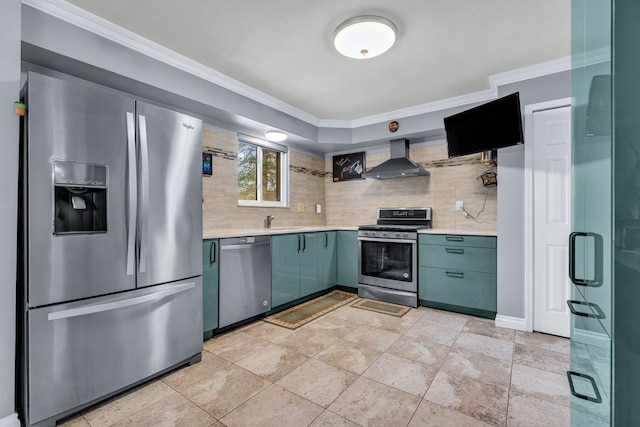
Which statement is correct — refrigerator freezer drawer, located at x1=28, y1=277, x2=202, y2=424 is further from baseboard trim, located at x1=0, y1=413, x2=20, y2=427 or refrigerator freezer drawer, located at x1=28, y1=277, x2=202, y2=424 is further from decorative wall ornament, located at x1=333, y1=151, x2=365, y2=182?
decorative wall ornament, located at x1=333, y1=151, x2=365, y2=182

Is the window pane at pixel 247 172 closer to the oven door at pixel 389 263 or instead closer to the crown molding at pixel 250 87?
the crown molding at pixel 250 87

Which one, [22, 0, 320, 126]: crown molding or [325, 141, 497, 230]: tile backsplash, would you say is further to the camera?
[325, 141, 497, 230]: tile backsplash

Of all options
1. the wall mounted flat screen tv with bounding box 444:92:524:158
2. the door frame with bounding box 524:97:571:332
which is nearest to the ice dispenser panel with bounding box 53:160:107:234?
the wall mounted flat screen tv with bounding box 444:92:524:158

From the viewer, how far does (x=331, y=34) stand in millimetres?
2285

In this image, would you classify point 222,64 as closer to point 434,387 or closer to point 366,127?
point 366,127

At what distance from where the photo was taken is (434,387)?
6.32 ft

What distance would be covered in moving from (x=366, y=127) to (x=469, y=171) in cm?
149

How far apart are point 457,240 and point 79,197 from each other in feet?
10.7

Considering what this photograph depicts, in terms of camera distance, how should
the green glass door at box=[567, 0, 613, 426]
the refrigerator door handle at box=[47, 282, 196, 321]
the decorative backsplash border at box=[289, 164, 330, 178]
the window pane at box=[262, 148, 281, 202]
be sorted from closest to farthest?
the green glass door at box=[567, 0, 613, 426]
the refrigerator door handle at box=[47, 282, 196, 321]
the window pane at box=[262, 148, 281, 202]
the decorative backsplash border at box=[289, 164, 330, 178]

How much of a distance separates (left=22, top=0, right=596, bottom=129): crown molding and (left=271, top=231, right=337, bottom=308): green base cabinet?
1563 mm

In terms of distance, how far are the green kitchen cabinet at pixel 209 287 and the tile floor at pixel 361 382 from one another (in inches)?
6.5

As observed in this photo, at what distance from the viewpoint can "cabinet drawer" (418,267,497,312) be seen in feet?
10.2

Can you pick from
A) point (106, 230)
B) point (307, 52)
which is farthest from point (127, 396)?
point (307, 52)

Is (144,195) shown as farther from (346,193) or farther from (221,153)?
(346,193)
